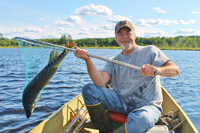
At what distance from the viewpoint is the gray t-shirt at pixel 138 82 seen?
10.1 ft

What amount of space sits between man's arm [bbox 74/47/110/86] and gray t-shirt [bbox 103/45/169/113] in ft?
0.52

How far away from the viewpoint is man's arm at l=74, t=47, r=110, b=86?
318 centimetres

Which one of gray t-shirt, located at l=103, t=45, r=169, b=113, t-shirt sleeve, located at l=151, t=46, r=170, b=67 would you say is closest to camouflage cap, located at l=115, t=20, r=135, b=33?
gray t-shirt, located at l=103, t=45, r=169, b=113

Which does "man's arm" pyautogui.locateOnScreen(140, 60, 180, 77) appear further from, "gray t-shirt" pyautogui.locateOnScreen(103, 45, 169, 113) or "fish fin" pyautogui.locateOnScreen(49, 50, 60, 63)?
"fish fin" pyautogui.locateOnScreen(49, 50, 60, 63)

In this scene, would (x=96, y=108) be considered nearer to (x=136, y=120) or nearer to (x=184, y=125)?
(x=136, y=120)

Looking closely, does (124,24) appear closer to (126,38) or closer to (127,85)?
(126,38)

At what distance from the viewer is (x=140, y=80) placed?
3184 mm

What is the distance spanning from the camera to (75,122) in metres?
3.88

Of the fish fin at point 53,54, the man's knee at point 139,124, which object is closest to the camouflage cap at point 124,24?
the fish fin at point 53,54

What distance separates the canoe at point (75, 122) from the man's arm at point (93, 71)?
1.03m

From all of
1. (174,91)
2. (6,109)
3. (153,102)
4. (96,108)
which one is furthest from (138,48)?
(174,91)

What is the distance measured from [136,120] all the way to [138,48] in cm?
141

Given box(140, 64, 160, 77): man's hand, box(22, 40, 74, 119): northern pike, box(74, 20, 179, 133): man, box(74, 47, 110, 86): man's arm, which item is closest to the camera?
box(140, 64, 160, 77): man's hand

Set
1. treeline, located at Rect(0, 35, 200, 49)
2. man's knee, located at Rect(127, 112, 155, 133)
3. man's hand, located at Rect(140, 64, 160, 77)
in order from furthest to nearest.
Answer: treeline, located at Rect(0, 35, 200, 49) → man's hand, located at Rect(140, 64, 160, 77) → man's knee, located at Rect(127, 112, 155, 133)
